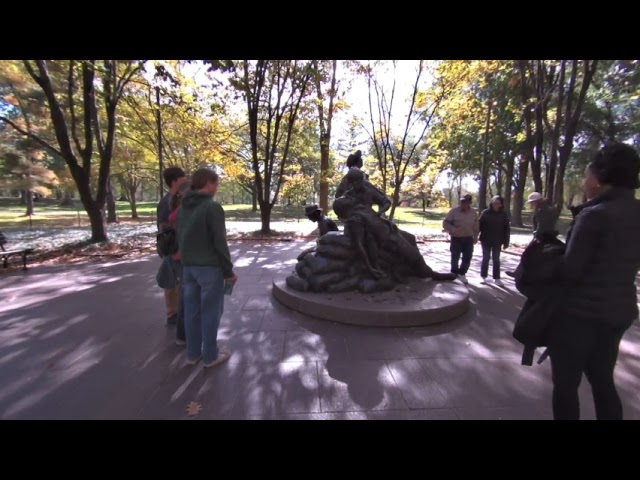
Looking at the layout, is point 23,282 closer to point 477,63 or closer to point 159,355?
point 159,355

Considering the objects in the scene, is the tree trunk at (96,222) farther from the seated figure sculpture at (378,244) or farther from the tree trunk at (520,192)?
the tree trunk at (520,192)

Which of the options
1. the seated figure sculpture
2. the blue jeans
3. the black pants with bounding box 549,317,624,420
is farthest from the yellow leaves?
the black pants with bounding box 549,317,624,420

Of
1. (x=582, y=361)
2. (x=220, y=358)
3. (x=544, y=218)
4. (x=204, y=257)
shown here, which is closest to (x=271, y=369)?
(x=220, y=358)

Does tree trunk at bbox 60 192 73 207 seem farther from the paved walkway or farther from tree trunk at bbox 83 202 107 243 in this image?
the paved walkway

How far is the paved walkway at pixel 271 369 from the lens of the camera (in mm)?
2686

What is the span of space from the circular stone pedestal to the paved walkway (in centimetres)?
15

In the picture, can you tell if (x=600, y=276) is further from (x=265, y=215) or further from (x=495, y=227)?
(x=265, y=215)

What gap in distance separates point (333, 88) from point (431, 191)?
686 inches

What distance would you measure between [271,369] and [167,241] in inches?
76.4

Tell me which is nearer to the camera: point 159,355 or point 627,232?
point 627,232

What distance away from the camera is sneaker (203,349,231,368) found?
10.9 ft

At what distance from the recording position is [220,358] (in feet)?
11.4
